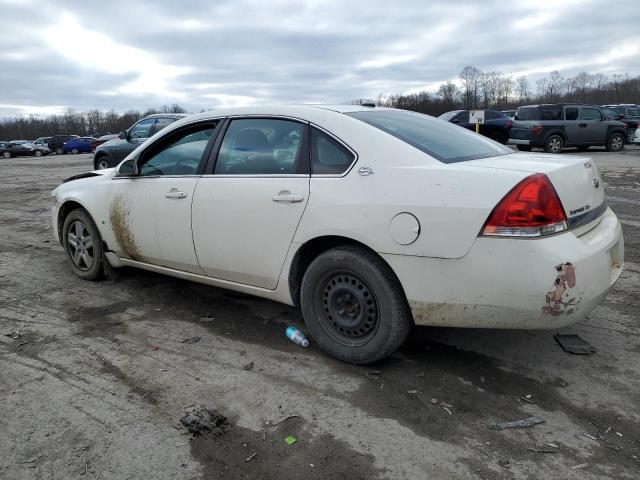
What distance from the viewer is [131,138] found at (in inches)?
506

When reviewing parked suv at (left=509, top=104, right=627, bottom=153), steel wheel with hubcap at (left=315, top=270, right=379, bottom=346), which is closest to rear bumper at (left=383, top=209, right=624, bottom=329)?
steel wheel with hubcap at (left=315, top=270, right=379, bottom=346)

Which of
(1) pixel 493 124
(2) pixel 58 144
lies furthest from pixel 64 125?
(1) pixel 493 124

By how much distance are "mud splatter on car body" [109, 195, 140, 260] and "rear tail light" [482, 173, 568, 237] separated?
9.77 feet

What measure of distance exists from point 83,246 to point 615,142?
65.0ft

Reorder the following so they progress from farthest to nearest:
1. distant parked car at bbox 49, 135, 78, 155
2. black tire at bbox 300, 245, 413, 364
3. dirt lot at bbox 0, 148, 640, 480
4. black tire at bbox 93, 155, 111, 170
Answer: distant parked car at bbox 49, 135, 78, 155
black tire at bbox 93, 155, 111, 170
black tire at bbox 300, 245, 413, 364
dirt lot at bbox 0, 148, 640, 480

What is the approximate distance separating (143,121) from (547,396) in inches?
467

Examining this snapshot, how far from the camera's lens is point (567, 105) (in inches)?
726

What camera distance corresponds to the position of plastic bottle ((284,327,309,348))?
11.7 feet

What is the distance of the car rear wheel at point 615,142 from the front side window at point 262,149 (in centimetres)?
1921

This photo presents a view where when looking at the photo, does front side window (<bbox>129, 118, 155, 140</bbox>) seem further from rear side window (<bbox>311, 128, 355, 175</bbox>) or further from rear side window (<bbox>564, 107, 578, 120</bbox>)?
rear side window (<bbox>564, 107, 578, 120</bbox>)

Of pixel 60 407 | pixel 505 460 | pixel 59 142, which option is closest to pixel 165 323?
pixel 60 407

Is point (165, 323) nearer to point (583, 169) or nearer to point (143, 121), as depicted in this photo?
point (583, 169)

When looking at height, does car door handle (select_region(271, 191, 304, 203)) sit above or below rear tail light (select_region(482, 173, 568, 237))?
above

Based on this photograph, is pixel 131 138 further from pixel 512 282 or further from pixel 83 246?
pixel 512 282
